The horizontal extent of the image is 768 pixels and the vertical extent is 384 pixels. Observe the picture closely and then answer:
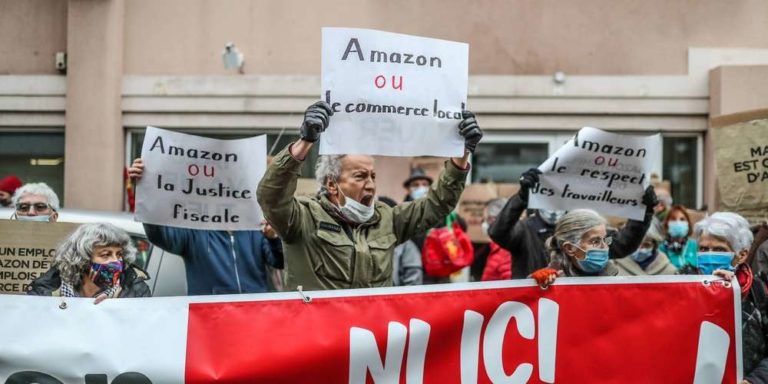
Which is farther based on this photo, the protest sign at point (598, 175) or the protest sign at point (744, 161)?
the protest sign at point (744, 161)

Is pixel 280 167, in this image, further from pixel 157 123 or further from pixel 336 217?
pixel 157 123

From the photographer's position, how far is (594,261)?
4789 millimetres

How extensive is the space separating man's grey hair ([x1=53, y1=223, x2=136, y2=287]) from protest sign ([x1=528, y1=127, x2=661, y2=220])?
91.1 inches

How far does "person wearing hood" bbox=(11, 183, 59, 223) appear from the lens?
5.77m

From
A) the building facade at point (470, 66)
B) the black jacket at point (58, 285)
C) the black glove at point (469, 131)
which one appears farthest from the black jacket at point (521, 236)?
the building facade at point (470, 66)

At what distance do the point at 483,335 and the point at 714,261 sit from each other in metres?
1.32

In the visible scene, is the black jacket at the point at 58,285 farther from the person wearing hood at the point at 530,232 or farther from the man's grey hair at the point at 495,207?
the man's grey hair at the point at 495,207

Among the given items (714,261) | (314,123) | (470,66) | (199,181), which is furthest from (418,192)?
(314,123)

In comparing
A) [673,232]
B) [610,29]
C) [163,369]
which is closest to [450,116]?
[163,369]

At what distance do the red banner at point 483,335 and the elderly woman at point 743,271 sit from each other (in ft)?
0.34

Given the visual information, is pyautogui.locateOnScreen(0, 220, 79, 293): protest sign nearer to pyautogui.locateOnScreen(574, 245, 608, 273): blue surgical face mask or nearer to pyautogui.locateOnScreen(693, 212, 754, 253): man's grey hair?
pyautogui.locateOnScreen(574, 245, 608, 273): blue surgical face mask

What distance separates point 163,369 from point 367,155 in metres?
1.37

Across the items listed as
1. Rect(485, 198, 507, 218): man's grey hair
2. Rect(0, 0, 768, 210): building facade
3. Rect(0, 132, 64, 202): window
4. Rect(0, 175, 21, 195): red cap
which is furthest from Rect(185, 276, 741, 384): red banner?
Rect(0, 132, 64, 202): window

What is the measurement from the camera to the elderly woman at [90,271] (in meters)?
4.38
